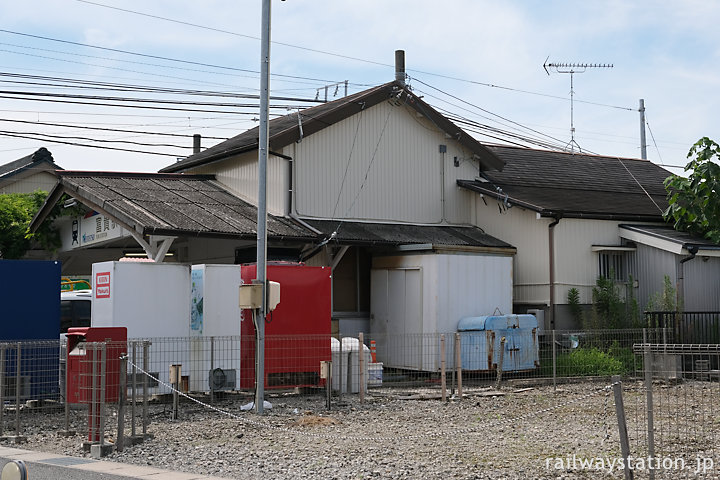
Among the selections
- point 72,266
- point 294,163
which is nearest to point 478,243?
point 294,163

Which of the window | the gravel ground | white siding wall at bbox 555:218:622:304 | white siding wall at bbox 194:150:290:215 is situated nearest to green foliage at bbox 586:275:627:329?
white siding wall at bbox 555:218:622:304

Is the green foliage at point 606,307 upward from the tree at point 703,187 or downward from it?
downward

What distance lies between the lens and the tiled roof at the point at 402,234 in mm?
21384

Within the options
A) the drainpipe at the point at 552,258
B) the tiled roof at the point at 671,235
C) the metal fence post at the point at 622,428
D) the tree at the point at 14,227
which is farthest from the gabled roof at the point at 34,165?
the metal fence post at the point at 622,428

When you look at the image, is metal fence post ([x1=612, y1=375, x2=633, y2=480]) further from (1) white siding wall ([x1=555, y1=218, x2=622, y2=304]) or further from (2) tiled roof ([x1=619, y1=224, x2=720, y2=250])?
(2) tiled roof ([x1=619, y1=224, x2=720, y2=250])

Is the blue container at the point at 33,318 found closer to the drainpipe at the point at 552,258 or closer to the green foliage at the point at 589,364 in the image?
the green foliage at the point at 589,364

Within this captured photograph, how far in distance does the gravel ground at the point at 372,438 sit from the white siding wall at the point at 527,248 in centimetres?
630

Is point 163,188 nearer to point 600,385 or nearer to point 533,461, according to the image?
point 600,385

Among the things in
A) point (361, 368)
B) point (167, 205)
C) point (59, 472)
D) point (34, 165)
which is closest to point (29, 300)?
point (167, 205)

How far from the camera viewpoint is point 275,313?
56.5 ft

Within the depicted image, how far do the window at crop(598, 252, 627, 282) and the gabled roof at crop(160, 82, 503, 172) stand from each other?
4.06 m

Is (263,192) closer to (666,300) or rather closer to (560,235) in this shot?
(560,235)

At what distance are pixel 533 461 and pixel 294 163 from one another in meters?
13.5

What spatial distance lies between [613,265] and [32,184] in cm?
2831
